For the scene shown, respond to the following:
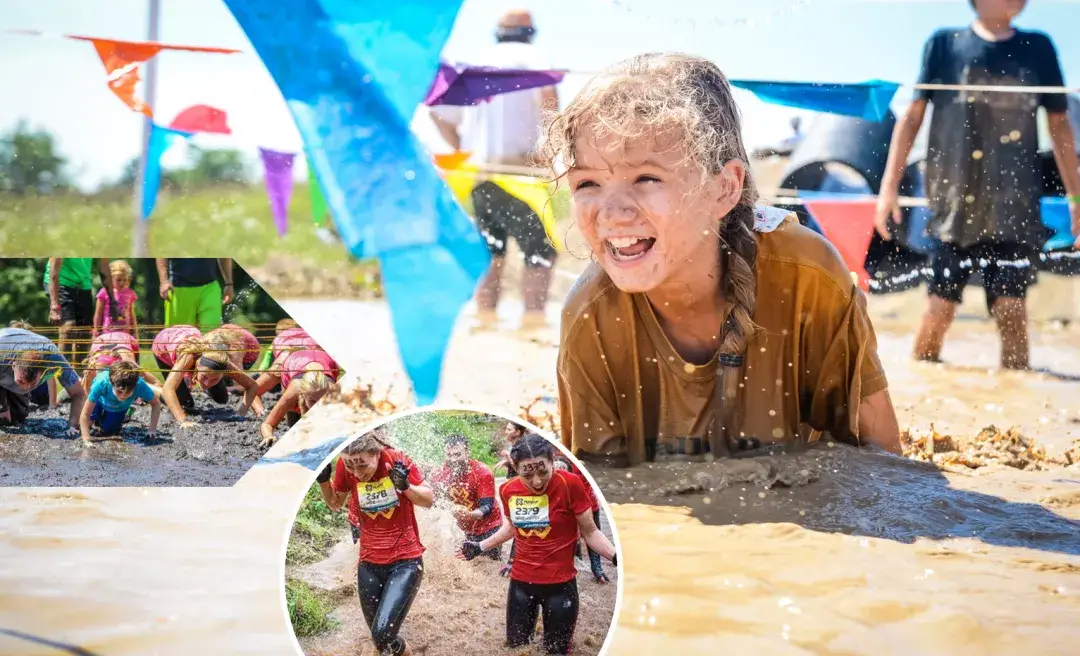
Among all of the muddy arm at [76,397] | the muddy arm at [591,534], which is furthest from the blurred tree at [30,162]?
the muddy arm at [591,534]

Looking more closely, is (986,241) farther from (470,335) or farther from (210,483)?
(210,483)

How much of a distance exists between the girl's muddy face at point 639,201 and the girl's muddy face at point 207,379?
5.27 feet

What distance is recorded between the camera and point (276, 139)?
4426 mm

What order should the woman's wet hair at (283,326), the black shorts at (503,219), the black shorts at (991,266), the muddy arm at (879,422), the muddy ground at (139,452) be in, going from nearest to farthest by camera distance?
the muddy arm at (879,422)
the muddy ground at (139,452)
the woman's wet hair at (283,326)
the black shorts at (503,219)
the black shorts at (991,266)

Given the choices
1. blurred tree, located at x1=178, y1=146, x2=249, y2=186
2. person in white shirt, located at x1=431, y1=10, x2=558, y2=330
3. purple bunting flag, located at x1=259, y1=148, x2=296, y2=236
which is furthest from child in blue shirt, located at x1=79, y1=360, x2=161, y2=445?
blurred tree, located at x1=178, y1=146, x2=249, y2=186

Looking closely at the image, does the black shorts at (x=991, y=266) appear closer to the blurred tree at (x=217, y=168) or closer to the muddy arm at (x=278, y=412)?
the muddy arm at (x=278, y=412)

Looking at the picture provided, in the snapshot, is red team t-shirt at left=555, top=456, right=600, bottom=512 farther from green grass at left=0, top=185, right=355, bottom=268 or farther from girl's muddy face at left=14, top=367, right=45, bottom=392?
green grass at left=0, top=185, right=355, bottom=268

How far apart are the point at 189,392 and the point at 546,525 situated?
78.4 inches

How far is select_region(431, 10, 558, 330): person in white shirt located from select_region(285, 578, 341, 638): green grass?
7.17 feet

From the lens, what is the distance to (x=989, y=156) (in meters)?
4.02

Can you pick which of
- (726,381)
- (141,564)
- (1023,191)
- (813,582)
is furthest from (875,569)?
(1023,191)

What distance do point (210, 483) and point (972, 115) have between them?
3.15 m

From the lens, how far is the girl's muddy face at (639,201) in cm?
255

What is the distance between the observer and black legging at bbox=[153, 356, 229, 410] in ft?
11.6
